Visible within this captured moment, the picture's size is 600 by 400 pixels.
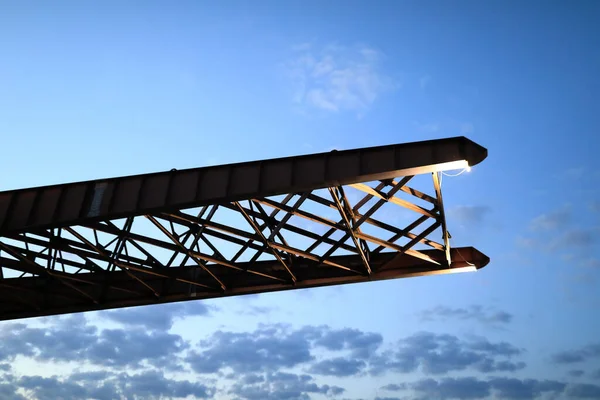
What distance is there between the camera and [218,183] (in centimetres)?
1814

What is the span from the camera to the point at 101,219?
1830cm

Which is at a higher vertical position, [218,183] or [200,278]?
[218,183]

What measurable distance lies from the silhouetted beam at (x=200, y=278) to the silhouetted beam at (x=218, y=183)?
11.4 ft

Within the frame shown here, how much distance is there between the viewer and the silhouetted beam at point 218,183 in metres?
16.8

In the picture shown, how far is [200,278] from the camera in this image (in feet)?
77.6

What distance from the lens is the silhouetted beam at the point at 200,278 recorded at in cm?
2198

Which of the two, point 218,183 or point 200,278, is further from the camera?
point 200,278

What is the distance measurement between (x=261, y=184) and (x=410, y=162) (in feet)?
14.3

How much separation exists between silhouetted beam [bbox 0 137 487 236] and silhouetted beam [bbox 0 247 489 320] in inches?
137

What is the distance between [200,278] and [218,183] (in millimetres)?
6698

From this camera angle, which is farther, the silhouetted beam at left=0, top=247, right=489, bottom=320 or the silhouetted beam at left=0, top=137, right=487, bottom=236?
the silhouetted beam at left=0, top=247, right=489, bottom=320

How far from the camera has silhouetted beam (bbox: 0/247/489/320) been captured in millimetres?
21984

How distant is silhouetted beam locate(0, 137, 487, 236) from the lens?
16.8 m

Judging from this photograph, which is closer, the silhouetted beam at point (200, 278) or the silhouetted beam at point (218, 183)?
the silhouetted beam at point (218, 183)
